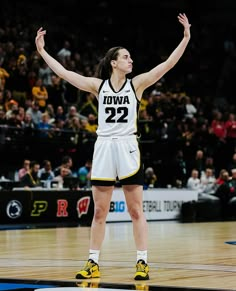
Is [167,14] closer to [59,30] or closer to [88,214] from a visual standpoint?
[59,30]

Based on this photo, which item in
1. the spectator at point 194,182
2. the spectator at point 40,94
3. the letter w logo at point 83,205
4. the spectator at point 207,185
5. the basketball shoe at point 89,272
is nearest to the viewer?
the basketball shoe at point 89,272

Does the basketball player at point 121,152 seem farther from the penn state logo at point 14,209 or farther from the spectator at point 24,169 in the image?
the spectator at point 24,169

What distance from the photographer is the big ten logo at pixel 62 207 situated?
20906 mm

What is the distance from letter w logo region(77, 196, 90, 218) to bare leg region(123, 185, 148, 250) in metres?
12.6

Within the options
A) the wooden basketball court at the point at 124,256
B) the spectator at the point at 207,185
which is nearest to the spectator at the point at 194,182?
the spectator at the point at 207,185

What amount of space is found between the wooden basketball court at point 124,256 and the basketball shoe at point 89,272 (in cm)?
9

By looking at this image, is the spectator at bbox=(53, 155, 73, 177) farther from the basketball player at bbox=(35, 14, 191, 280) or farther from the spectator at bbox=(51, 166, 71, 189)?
the basketball player at bbox=(35, 14, 191, 280)

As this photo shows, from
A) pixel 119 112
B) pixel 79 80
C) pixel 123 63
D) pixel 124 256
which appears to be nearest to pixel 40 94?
Answer: pixel 124 256

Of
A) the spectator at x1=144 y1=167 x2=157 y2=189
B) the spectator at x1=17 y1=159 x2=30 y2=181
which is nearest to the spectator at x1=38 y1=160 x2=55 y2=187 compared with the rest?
the spectator at x1=17 y1=159 x2=30 y2=181

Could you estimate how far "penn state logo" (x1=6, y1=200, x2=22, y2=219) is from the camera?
19.7 metres

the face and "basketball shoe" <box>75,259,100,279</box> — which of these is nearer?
"basketball shoe" <box>75,259,100,279</box>

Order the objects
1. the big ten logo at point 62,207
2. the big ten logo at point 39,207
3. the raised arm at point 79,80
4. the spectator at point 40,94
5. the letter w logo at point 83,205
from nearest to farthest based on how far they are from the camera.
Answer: the raised arm at point 79,80, the big ten logo at point 39,207, the big ten logo at point 62,207, the letter w logo at point 83,205, the spectator at point 40,94

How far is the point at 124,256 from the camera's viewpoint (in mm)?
11641

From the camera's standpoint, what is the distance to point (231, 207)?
82.8 feet
